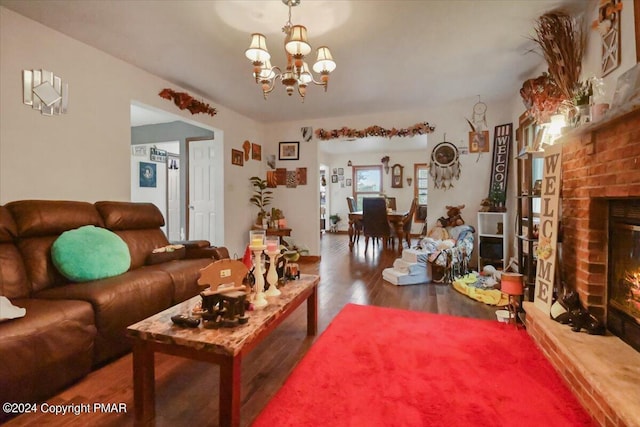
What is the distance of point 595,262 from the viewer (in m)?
1.80

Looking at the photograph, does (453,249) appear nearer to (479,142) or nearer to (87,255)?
(479,142)

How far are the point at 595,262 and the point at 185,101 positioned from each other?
4.11 metres

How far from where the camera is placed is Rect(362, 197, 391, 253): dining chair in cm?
539

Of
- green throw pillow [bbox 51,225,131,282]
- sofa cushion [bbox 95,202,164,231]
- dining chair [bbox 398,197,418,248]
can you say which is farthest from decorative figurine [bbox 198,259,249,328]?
dining chair [bbox 398,197,418,248]

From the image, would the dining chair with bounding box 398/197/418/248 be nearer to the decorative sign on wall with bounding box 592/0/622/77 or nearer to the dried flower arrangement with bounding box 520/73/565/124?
the dried flower arrangement with bounding box 520/73/565/124

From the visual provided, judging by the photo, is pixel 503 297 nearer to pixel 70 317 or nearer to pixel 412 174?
pixel 70 317

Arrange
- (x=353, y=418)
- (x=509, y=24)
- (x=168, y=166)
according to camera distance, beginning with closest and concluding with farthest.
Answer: (x=353, y=418)
(x=509, y=24)
(x=168, y=166)

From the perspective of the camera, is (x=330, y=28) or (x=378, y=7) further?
(x=330, y=28)

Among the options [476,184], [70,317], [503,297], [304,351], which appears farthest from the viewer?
[476,184]

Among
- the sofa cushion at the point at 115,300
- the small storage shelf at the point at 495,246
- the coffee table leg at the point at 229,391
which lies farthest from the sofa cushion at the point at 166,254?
the small storage shelf at the point at 495,246

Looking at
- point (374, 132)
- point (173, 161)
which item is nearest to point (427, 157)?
point (374, 132)

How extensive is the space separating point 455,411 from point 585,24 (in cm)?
272

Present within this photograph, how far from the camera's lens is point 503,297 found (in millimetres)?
2936

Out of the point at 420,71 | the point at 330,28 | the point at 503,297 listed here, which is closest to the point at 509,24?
the point at 420,71
